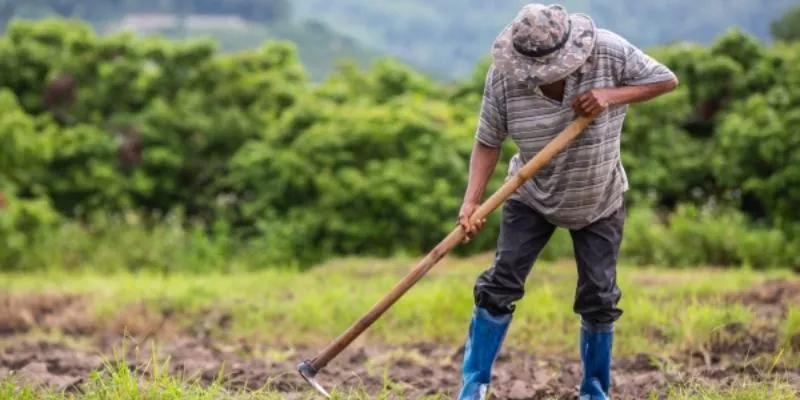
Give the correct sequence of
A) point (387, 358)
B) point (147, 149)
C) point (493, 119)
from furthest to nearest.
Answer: point (147, 149)
point (387, 358)
point (493, 119)

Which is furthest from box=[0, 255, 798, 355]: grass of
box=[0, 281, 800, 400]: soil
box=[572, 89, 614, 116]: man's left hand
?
box=[572, 89, 614, 116]: man's left hand

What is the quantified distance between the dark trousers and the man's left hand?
0.56m

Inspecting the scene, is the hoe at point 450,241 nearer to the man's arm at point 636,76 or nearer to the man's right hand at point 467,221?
the man's right hand at point 467,221

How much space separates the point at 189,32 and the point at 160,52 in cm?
3640

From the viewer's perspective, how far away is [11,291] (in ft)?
35.9

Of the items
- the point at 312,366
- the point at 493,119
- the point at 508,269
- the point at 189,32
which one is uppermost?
the point at 493,119

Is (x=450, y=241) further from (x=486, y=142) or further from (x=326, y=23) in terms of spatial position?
(x=326, y=23)

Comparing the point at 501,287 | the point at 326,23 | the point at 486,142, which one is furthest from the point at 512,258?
the point at 326,23

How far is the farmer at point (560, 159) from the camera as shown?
447 cm

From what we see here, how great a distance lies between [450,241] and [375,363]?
2546 millimetres

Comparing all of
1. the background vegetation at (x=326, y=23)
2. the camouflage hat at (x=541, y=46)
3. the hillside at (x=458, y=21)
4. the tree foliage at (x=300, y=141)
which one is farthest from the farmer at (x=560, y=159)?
the hillside at (x=458, y=21)

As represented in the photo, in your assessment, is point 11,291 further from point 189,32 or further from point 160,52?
point 189,32

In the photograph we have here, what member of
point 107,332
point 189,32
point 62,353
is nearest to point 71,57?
point 107,332

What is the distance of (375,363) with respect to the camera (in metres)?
7.20
